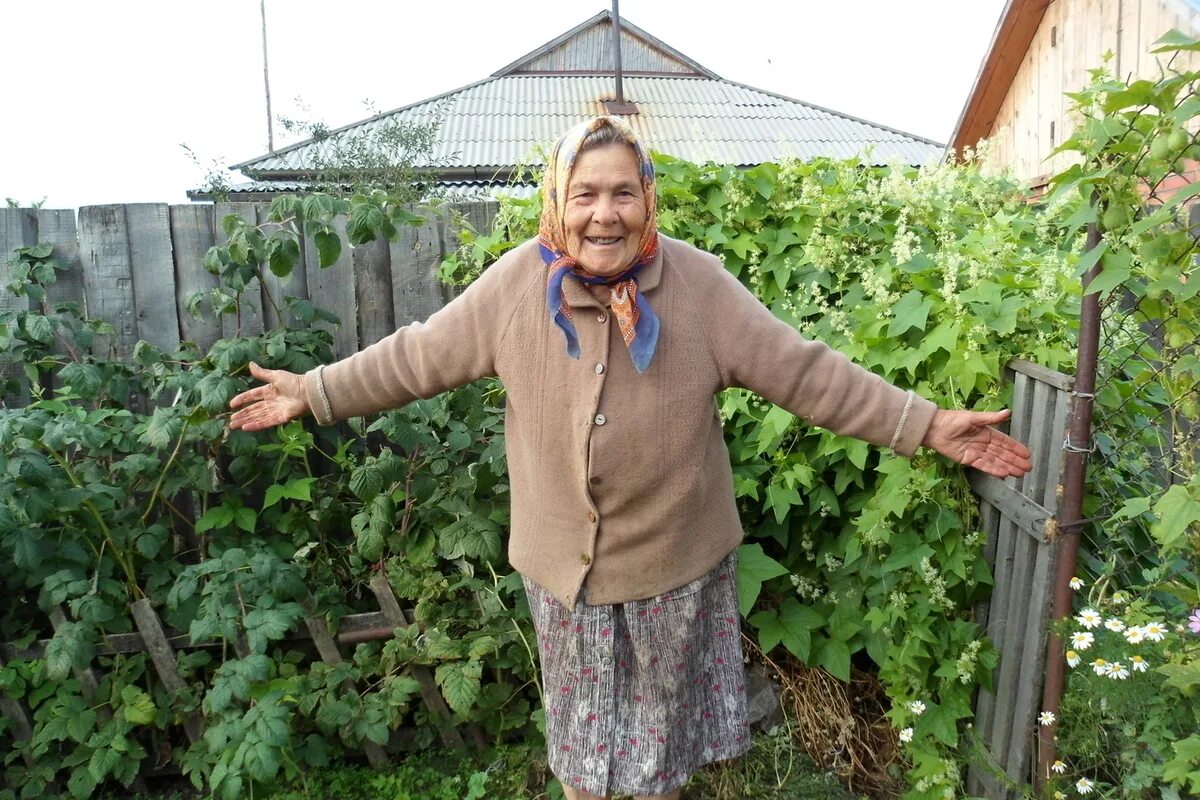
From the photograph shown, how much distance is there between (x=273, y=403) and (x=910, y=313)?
1608 mm

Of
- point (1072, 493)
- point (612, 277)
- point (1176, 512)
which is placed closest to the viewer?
point (1176, 512)

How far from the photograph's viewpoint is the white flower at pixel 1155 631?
1.59 meters

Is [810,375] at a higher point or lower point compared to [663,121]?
lower

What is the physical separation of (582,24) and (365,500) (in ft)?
45.0

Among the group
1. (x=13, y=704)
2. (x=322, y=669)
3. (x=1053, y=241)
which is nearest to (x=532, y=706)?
(x=322, y=669)

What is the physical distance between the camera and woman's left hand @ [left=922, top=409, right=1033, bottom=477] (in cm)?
180

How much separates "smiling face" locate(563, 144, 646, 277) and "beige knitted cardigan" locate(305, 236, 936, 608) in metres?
0.09

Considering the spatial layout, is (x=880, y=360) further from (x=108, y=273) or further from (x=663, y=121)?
(x=663, y=121)

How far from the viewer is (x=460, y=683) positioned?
2.54 meters

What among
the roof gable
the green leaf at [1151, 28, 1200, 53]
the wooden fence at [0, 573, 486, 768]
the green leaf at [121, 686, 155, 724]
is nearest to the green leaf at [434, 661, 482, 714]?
the wooden fence at [0, 573, 486, 768]

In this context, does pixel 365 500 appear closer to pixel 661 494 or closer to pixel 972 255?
pixel 661 494

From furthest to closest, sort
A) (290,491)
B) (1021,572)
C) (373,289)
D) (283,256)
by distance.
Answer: (373,289)
(290,491)
(283,256)
(1021,572)

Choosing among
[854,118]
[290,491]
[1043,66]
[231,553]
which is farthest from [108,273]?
[854,118]

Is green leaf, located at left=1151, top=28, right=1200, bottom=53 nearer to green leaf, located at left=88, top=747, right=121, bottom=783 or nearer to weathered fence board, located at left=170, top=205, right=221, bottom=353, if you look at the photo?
weathered fence board, located at left=170, top=205, right=221, bottom=353
